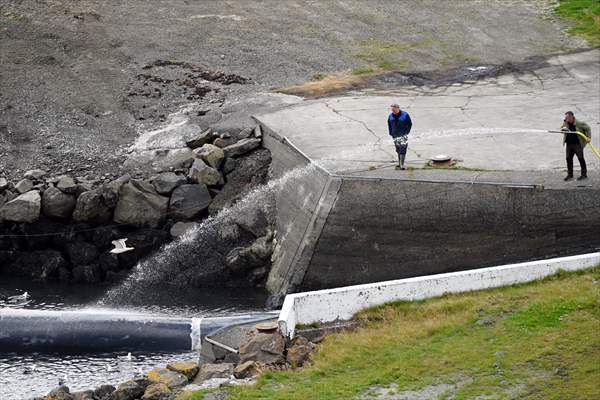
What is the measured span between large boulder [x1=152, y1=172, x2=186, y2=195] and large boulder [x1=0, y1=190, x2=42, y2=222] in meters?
2.60

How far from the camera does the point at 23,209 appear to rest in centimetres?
2416

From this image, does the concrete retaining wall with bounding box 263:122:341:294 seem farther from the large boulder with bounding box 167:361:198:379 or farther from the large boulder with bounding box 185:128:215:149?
the large boulder with bounding box 167:361:198:379

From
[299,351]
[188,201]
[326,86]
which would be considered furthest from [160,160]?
[299,351]

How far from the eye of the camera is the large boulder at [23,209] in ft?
79.2

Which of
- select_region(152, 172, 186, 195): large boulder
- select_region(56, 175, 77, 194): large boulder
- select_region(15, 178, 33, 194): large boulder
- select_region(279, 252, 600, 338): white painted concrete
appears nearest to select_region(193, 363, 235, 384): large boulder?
select_region(279, 252, 600, 338): white painted concrete

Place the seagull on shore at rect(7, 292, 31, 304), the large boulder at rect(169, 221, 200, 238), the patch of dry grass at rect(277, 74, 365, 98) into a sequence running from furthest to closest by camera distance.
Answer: the patch of dry grass at rect(277, 74, 365, 98), the large boulder at rect(169, 221, 200, 238), the seagull on shore at rect(7, 292, 31, 304)

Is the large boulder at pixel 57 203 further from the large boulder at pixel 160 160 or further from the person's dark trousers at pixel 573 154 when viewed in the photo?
the person's dark trousers at pixel 573 154

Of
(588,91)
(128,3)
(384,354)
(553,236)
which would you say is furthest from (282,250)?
(128,3)

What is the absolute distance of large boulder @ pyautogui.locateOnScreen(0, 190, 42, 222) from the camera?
2414 cm

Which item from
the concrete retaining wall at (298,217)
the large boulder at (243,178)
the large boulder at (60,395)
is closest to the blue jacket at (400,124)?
the concrete retaining wall at (298,217)

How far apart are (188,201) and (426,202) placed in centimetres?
572

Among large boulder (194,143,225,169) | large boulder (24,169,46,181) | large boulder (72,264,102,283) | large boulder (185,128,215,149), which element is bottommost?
large boulder (72,264,102,283)

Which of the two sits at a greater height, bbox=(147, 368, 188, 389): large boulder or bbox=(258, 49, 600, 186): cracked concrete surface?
bbox=(258, 49, 600, 186): cracked concrete surface

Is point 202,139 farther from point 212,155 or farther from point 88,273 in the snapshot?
point 88,273
